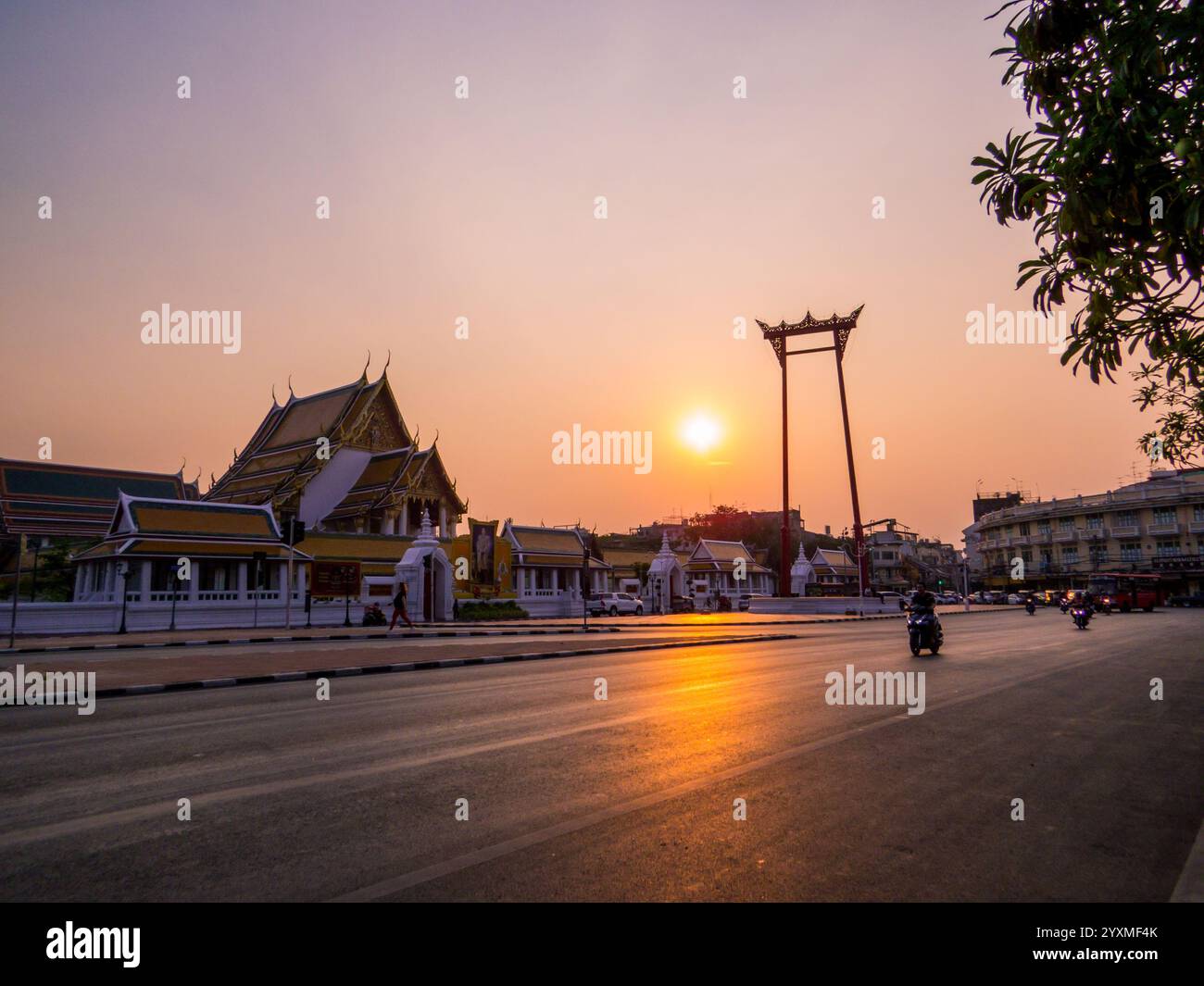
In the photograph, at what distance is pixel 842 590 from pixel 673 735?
59088mm

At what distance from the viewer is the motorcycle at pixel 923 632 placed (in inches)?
698

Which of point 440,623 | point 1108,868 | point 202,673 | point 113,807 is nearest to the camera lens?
point 1108,868

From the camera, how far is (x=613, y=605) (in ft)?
169

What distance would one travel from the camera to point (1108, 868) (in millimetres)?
4184

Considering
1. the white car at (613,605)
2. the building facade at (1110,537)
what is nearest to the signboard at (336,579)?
the white car at (613,605)

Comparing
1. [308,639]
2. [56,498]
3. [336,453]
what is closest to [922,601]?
[308,639]

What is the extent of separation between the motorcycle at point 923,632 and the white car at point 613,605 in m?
33.1

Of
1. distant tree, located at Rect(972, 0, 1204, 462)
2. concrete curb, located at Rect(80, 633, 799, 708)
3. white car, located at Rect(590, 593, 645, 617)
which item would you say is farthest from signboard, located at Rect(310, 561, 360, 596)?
distant tree, located at Rect(972, 0, 1204, 462)

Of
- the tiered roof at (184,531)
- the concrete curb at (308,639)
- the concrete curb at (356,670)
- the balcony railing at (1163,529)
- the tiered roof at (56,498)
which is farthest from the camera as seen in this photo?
the balcony railing at (1163,529)

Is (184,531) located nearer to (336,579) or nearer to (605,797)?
(336,579)

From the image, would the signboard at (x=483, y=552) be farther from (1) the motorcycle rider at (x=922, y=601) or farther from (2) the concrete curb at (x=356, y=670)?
(1) the motorcycle rider at (x=922, y=601)

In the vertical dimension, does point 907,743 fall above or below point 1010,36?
below

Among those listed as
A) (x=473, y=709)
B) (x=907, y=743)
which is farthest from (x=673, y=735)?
(x=473, y=709)
